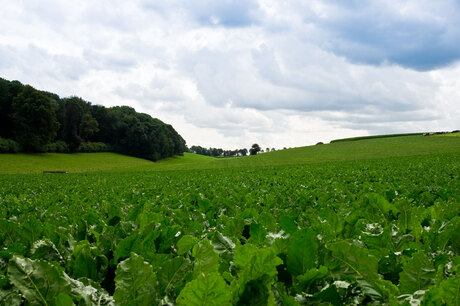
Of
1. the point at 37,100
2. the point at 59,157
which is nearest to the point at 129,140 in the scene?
the point at 59,157

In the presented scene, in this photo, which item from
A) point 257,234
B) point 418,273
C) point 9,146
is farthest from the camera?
point 9,146

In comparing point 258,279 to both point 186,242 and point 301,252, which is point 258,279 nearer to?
point 301,252

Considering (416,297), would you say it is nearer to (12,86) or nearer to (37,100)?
(37,100)

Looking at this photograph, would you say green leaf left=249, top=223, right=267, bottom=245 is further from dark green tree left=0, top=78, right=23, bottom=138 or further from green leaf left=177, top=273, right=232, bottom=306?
dark green tree left=0, top=78, right=23, bottom=138

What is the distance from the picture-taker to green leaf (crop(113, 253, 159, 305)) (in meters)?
1.14

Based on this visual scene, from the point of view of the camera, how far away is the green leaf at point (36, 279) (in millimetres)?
1092

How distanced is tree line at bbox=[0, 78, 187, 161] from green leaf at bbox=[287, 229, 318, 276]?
77144 mm

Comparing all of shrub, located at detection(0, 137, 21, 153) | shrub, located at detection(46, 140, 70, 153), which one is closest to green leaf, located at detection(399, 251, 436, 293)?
shrub, located at detection(0, 137, 21, 153)

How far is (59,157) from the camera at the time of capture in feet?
240

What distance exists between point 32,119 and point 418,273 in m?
79.0

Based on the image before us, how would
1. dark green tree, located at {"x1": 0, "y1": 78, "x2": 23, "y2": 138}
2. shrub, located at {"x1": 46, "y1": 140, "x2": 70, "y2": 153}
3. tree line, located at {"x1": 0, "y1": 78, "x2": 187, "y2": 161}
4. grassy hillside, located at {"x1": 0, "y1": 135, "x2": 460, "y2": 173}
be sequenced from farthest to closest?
shrub, located at {"x1": 46, "y1": 140, "x2": 70, "y2": 153}
dark green tree, located at {"x1": 0, "y1": 78, "x2": 23, "y2": 138}
tree line, located at {"x1": 0, "y1": 78, "x2": 187, "y2": 161}
grassy hillside, located at {"x1": 0, "y1": 135, "x2": 460, "y2": 173}

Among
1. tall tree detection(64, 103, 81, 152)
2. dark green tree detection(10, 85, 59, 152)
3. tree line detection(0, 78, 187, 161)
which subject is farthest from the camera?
tall tree detection(64, 103, 81, 152)

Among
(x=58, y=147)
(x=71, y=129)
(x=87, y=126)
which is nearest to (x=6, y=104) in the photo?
(x=58, y=147)

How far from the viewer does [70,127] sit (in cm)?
8456
